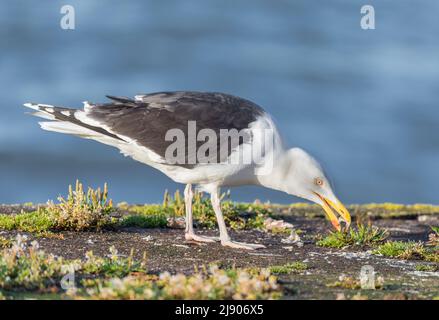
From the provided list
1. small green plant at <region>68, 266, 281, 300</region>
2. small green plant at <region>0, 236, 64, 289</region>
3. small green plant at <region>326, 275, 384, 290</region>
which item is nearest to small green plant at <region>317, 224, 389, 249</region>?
small green plant at <region>326, 275, 384, 290</region>

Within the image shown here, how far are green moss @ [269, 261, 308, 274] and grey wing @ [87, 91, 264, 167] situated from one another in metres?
1.54

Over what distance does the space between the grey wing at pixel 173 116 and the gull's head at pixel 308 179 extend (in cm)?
70

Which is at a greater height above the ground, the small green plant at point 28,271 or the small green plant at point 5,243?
the small green plant at point 5,243

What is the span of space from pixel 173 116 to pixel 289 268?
2.32 m

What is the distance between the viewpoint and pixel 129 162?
75.1 ft

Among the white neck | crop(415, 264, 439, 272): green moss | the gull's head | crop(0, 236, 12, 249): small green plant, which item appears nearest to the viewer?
crop(0, 236, 12, 249): small green plant

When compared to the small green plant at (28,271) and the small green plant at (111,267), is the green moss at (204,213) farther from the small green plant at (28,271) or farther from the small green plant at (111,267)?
the small green plant at (28,271)

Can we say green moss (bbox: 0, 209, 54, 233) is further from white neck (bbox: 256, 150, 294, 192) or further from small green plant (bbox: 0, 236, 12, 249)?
white neck (bbox: 256, 150, 294, 192)

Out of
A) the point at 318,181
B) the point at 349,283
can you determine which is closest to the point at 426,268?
the point at 349,283

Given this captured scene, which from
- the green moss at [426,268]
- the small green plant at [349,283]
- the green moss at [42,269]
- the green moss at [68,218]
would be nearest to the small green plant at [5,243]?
the green moss at [68,218]

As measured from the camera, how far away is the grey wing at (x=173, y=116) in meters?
9.23

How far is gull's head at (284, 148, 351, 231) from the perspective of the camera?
379 inches

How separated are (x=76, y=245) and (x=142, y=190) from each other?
38.5 ft
